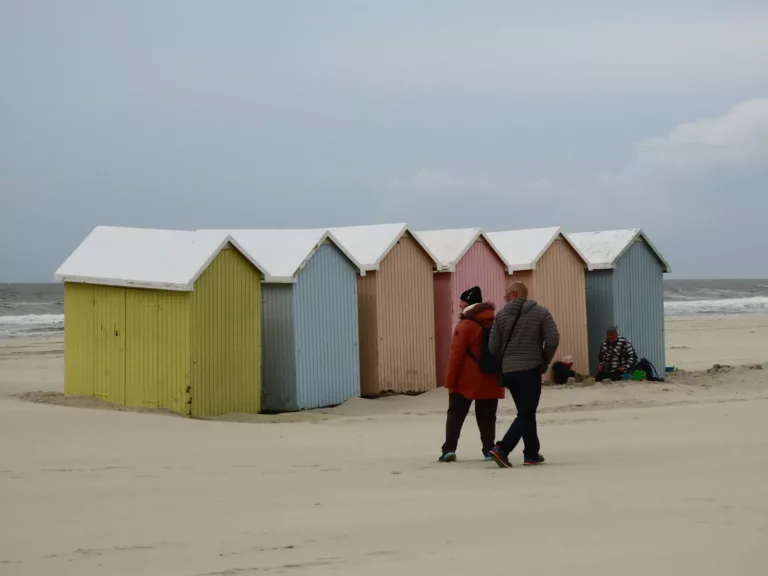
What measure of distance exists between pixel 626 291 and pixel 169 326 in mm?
9542

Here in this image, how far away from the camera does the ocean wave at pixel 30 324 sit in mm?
45156

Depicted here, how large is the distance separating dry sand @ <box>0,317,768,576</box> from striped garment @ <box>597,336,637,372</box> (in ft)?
13.5

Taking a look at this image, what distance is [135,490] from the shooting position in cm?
866

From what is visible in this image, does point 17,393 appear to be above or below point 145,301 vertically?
below

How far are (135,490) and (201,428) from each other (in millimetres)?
4255

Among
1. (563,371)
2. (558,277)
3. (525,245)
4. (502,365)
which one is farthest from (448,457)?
(525,245)

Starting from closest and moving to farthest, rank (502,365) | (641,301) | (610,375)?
(502,365) → (610,375) → (641,301)

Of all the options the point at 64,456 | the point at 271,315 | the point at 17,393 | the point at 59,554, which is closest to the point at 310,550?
the point at 59,554

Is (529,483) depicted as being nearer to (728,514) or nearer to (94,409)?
(728,514)

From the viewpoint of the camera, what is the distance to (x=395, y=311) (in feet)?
57.5

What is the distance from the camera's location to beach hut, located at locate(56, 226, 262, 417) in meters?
14.5

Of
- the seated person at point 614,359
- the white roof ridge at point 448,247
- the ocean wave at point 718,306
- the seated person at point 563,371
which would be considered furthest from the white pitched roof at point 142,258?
the ocean wave at point 718,306

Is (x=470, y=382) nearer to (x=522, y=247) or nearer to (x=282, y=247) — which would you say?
(x=282, y=247)

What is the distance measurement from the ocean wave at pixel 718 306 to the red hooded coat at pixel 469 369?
171 ft
